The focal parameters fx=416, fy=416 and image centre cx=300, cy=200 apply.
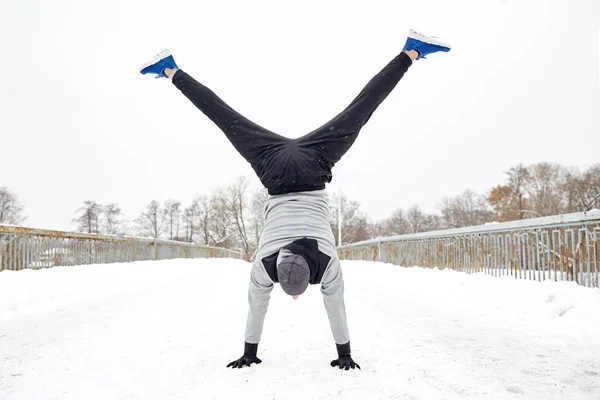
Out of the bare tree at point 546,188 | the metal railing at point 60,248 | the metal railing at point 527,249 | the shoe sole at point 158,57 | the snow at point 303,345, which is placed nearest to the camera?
the snow at point 303,345

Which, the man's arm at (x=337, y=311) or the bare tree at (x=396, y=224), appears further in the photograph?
the bare tree at (x=396, y=224)

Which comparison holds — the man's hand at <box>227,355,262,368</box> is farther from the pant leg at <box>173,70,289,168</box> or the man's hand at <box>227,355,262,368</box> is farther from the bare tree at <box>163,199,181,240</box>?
the bare tree at <box>163,199,181,240</box>

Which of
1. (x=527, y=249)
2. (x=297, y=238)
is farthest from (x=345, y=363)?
(x=527, y=249)

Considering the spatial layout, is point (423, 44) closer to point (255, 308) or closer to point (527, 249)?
point (255, 308)

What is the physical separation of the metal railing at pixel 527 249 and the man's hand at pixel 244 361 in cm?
411

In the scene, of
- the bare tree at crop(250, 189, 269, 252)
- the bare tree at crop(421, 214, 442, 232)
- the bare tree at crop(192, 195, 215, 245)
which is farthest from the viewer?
the bare tree at crop(421, 214, 442, 232)

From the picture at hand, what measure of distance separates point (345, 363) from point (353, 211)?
2595 inches

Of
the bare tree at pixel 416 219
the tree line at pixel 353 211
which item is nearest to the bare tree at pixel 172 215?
the tree line at pixel 353 211

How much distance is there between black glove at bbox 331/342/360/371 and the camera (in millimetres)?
2945

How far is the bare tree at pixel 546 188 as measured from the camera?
156 ft

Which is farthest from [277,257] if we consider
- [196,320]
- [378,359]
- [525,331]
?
[525,331]

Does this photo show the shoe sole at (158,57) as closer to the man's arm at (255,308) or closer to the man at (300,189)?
the man at (300,189)

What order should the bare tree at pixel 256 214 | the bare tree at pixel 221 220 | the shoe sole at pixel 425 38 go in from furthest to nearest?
the bare tree at pixel 221 220 < the bare tree at pixel 256 214 < the shoe sole at pixel 425 38

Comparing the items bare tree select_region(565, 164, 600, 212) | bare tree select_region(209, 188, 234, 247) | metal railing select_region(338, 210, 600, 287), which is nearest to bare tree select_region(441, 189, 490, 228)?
bare tree select_region(565, 164, 600, 212)
